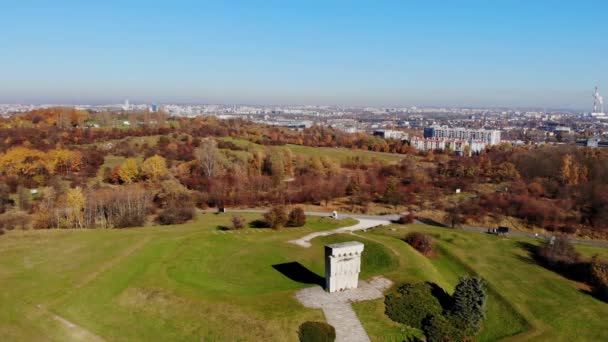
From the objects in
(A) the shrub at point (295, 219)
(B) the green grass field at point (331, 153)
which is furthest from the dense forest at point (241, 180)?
(A) the shrub at point (295, 219)

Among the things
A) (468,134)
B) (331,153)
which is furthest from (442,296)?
(468,134)

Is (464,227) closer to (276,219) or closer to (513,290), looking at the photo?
(513,290)

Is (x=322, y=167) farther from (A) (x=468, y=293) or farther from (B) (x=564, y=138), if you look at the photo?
(B) (x=564, y=138)

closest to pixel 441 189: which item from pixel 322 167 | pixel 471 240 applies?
pixel 322 167

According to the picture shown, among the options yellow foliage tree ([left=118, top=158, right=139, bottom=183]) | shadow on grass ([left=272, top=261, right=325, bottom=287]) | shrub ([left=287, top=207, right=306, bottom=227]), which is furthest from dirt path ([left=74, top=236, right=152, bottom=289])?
yellow foliage tree ([left=118, top=158, right=139, bottom=183])

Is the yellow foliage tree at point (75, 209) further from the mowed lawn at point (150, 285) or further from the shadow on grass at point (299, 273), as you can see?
the shadow on grass at point (299, 273)
